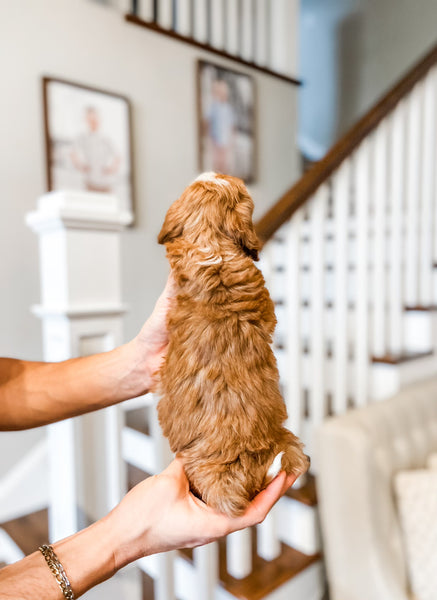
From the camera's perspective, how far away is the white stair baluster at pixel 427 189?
1.98 m

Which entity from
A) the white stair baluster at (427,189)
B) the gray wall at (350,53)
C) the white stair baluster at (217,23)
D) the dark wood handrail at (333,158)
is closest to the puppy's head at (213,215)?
the dark wood handrail at (333,158)

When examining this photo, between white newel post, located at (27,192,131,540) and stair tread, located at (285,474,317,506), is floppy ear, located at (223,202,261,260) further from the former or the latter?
stair tread, located at (285,474,317,506)

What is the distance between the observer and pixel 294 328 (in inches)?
58.5

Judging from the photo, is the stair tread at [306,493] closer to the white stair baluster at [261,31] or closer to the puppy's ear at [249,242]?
the puppy's ear at [249,242]

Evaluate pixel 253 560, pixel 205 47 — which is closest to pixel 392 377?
pixel 253 560

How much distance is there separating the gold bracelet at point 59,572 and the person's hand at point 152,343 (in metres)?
0.23

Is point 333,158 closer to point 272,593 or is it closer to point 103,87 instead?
point 103,87

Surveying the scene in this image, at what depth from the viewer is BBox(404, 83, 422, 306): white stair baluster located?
192cm

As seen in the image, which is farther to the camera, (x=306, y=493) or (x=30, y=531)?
(x=306, y=493)

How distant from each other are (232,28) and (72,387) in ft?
9.04

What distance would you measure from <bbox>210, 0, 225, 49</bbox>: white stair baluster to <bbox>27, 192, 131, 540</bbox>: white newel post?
2.15 meters

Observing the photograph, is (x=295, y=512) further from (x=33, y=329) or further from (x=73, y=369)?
(x=33, y=329)

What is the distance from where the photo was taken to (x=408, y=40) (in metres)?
3.63

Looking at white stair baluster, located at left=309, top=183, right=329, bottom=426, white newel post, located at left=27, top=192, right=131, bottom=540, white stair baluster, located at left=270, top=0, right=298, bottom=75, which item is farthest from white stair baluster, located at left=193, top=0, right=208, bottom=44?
white newel post, located at left=27, top=192, right=131, bottom=540
